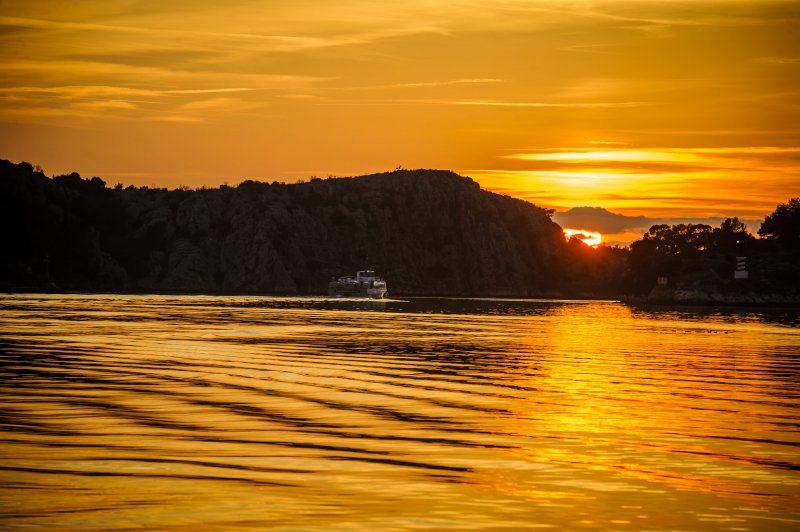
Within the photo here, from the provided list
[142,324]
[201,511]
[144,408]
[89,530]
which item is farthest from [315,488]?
[142,324]

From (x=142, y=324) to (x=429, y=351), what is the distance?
1319 inches

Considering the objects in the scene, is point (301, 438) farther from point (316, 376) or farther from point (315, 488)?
point (316, 376)

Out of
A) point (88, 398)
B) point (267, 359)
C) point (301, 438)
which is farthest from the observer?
point (267, 359)

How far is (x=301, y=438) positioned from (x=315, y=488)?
18.6 ft

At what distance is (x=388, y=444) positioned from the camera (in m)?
24.2

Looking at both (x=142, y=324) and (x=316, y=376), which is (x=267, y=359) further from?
(x=142, y=324)

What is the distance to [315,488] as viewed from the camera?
63.0ft

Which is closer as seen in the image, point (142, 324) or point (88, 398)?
point (88, 398)

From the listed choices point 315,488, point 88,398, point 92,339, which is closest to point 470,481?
point 315,488

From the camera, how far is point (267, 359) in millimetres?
49562

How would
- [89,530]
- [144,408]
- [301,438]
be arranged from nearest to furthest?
[89,530]
[301,438]
[144,408]

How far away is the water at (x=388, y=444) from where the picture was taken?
17500 millimetres

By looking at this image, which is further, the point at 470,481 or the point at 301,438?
the point at 301,438

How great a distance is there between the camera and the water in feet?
57.4
